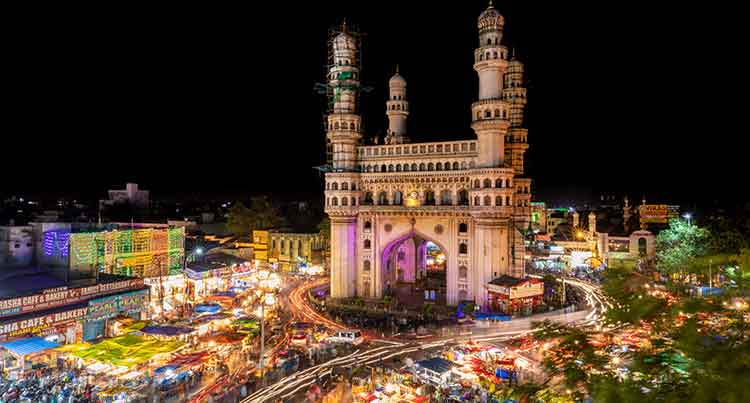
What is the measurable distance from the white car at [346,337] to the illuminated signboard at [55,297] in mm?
13782

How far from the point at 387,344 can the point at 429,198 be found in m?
16.2

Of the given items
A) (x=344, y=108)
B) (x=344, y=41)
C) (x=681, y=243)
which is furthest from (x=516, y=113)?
(x=681, y=243)

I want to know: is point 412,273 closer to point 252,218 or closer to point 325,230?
point 325,230

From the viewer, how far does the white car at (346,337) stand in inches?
1166

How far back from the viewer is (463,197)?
40.9 meters

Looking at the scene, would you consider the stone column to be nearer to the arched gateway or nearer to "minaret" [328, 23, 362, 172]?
the arched gateway

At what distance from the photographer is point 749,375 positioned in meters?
5.83

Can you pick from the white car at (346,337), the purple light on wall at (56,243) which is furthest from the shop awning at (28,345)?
the white car at (346,337)

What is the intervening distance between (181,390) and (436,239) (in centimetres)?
2530

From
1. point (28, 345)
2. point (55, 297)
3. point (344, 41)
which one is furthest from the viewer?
point (344, 41)

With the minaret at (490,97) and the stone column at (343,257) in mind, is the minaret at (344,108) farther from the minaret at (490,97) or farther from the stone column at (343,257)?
the minaret at (490,97)

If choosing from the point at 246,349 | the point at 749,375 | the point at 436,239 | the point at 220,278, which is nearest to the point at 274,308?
the point at 220,278

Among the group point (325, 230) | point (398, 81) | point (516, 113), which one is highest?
point (398, 81)

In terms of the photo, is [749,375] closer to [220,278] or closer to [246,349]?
[246,349]
